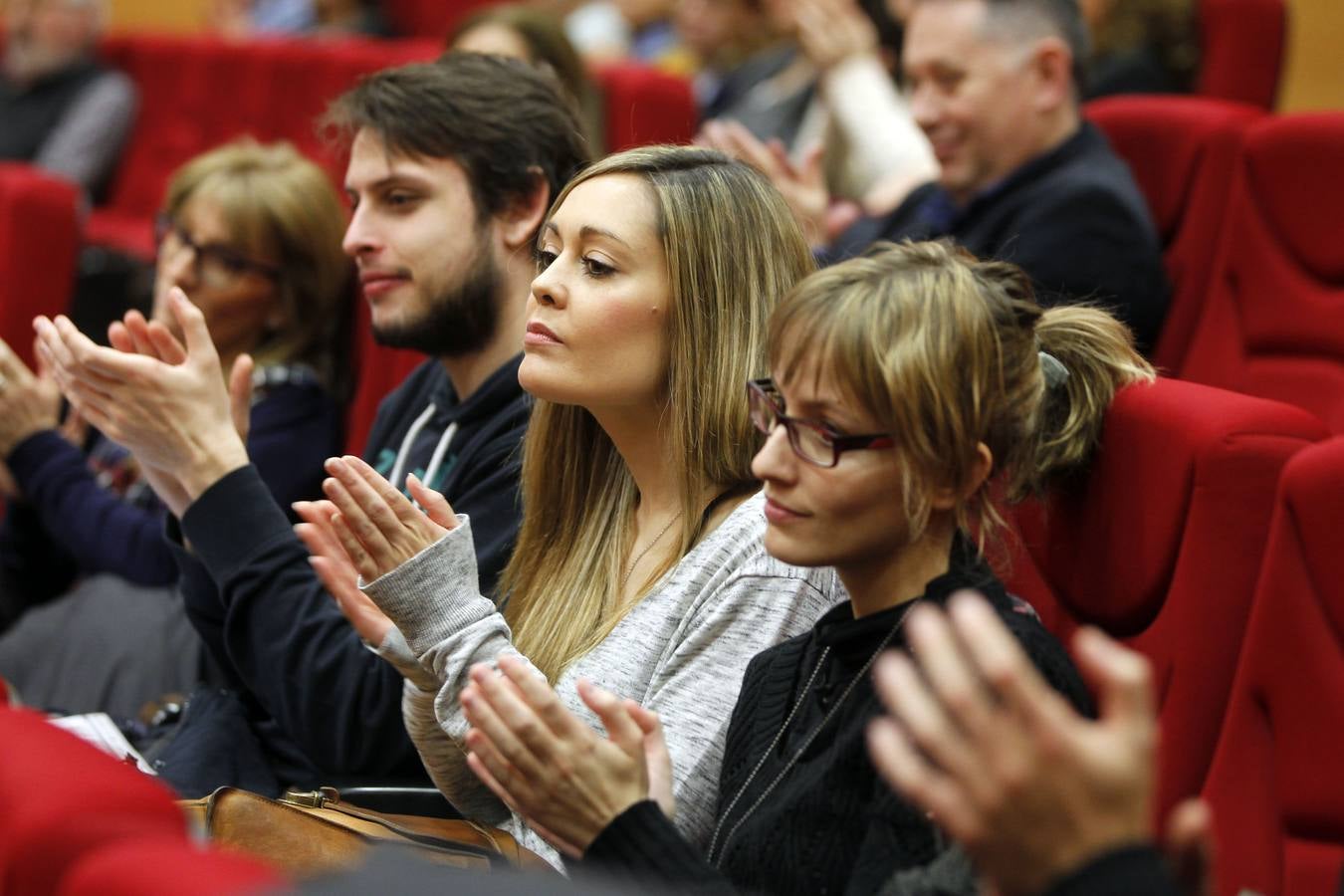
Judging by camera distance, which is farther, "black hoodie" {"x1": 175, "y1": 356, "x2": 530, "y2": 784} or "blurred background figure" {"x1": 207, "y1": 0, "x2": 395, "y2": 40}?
"blurred background figure" {"x1": 207, "y1": 0, "x2": 395, "y2": 40}

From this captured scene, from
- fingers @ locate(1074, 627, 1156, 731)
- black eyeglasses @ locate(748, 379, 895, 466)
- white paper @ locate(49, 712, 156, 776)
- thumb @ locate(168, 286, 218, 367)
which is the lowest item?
white paper @ locate(49, 712, 156, 776)

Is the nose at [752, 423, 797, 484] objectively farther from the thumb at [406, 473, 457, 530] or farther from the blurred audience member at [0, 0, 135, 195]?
the blurred audience member at [0, 0, 135, 195]

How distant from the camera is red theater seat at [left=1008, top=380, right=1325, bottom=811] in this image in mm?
1120

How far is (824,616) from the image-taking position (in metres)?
1.10

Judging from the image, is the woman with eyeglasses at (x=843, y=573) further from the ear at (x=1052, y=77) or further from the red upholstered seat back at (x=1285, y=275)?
the ear at (x=1052, y=77)

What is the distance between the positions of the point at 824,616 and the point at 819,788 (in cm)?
13

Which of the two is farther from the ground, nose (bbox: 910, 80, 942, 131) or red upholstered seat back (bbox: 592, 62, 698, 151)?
nose (bbox: 910, 80, 942, 131)

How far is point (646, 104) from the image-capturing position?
2895 millimetres

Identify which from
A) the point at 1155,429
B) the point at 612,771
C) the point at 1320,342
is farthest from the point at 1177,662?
the point at 1320,342

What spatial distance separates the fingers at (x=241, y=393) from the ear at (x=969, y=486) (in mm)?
779

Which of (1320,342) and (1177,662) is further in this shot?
(1320,342)

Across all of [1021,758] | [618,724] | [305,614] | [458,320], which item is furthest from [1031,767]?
[458,320]

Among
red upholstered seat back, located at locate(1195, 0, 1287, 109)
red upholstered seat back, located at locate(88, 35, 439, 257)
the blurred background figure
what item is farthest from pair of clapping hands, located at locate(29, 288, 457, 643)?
the blurred background figure

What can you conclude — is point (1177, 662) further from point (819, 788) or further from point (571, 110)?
point (571, 110)
